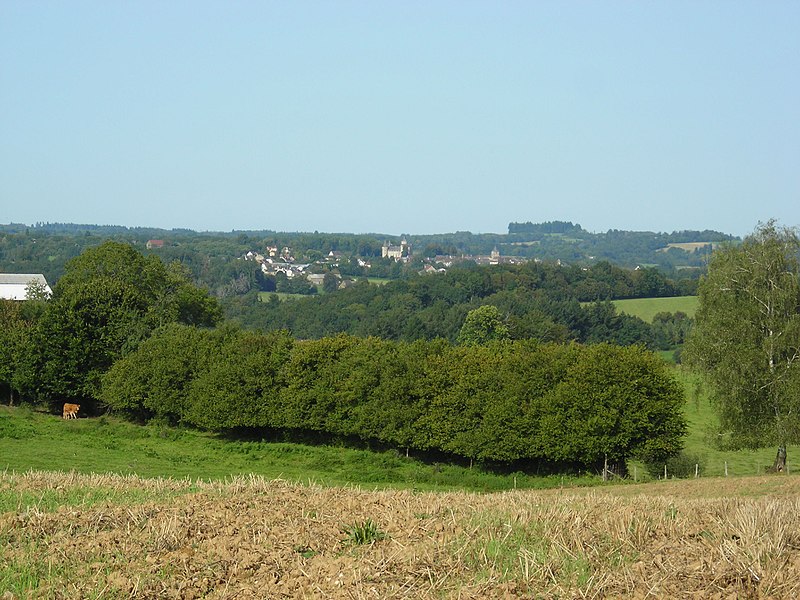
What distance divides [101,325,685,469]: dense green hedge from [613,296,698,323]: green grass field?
312 feet

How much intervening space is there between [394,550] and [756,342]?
3968 cm

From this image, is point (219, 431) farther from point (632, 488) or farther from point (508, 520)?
point (508, 520)

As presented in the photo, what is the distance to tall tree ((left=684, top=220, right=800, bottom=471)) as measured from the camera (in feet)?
149

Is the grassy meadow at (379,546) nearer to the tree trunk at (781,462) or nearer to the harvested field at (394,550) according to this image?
the harvested field at (394,550)

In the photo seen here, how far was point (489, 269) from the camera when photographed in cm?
17425

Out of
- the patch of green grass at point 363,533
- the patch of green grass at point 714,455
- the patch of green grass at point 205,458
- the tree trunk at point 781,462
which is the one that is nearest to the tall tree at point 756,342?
the tree trunk at point 781,462

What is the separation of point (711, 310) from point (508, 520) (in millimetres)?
37341

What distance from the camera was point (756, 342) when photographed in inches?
1821

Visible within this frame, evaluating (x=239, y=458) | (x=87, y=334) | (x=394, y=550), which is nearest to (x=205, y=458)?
(x=239, y=458)

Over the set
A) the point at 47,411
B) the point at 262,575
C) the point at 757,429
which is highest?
the point at 262,575

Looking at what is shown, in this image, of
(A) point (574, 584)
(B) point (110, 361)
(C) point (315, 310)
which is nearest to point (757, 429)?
(A) point (574, 584)

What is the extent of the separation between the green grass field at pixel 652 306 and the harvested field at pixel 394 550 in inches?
5318

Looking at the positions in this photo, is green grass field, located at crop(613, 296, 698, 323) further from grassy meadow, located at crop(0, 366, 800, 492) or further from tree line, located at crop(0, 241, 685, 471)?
tree line, located at crop(0, 241, 685, 471)

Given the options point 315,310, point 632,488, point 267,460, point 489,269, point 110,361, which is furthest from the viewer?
point 489,269
